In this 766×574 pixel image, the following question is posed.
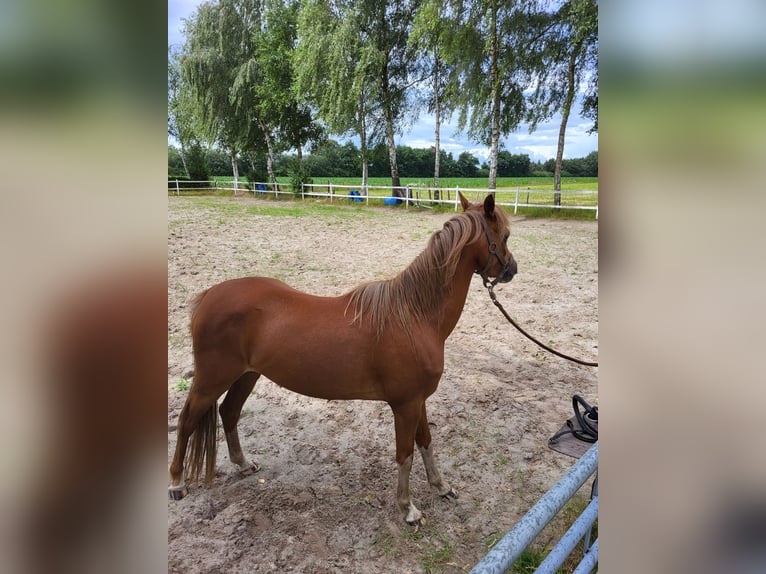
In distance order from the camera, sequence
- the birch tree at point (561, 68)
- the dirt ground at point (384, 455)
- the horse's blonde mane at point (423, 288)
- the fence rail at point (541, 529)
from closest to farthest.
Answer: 1. the fence rail at point (541, 529)
2. the dirt ground at point (384, 455)
3. the horse's blonde mane at point (423, 288)
4. the birch tree at point (561, 68)

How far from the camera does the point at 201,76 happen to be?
19.7m

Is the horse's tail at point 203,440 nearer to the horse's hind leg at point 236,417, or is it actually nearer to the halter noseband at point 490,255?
the horse's hind leg at point 236,417

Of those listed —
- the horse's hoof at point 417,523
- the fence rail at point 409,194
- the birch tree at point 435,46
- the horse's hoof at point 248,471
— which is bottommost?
the horse's hoof at point 417,523

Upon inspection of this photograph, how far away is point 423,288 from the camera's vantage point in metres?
2.45

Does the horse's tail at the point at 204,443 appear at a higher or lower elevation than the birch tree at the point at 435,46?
lower

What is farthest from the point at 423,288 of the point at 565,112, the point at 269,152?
the point at 269,152

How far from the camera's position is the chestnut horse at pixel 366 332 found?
2379mm

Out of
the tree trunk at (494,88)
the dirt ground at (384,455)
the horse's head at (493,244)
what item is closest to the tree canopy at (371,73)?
the tree trunk at (494,88)
